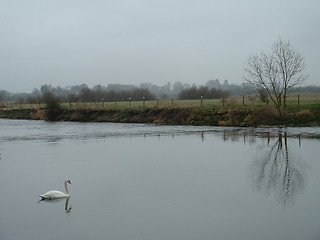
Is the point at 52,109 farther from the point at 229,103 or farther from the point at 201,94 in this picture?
the point at 201,94

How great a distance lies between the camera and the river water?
7.54m

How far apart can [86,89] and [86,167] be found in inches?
2354

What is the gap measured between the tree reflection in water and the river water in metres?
0.03

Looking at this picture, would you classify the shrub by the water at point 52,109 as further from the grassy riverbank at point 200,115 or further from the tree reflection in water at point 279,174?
the tree reflection in water at point 279,174

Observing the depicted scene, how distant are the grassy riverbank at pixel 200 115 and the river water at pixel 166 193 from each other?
1127 cm

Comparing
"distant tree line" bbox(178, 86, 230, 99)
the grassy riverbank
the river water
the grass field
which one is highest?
"distant tree line" bbox(178, 86, 230, 99)

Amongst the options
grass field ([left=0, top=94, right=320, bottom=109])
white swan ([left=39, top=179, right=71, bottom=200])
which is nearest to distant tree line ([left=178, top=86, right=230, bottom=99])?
grass field ([left=0, top=94, right=320, bottom=109])

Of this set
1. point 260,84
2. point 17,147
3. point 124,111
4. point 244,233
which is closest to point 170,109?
point 124,111

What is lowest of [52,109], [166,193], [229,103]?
[166,193]

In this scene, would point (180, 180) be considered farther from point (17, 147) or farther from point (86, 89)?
point (86, 89)

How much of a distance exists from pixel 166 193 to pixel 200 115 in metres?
24.4

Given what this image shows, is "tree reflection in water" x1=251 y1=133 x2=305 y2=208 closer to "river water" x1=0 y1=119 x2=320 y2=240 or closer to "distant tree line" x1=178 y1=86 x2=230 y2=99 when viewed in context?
"river water" x1=0 y1=119 x2=320 y2=240

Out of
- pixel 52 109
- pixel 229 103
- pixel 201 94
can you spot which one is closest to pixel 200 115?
pixel 229 103

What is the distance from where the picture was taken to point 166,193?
9.98 metres
